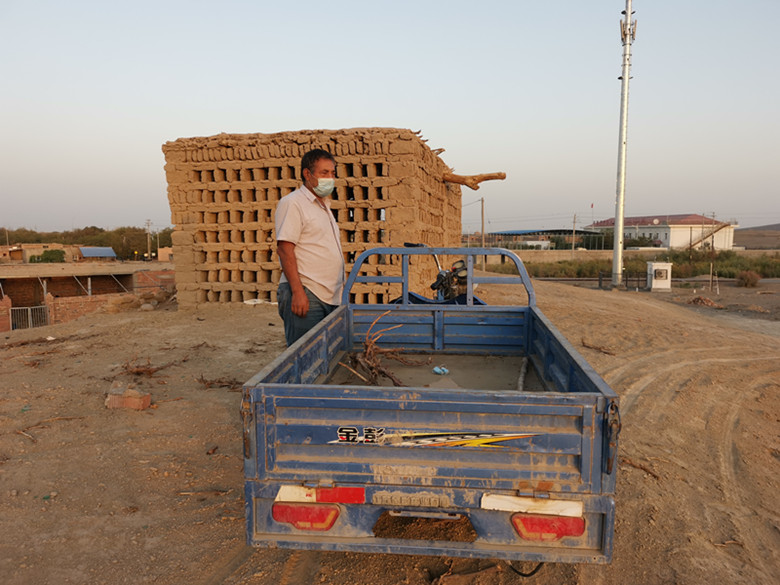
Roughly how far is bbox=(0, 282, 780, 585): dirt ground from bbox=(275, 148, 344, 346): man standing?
4.11ft

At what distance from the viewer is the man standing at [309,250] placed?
3.59 metres

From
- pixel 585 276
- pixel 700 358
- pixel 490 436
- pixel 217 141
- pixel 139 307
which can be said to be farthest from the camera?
pixel 585 276

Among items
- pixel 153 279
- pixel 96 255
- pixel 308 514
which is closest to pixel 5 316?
pixel 153 279

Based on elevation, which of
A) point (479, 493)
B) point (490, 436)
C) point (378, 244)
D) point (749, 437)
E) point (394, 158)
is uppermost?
point (394, 158)

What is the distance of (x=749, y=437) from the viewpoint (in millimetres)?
4551

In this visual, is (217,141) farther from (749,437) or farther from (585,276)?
(585,276)

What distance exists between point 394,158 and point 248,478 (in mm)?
7153

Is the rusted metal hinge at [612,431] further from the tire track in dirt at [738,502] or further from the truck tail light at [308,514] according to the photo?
the tire track in dirt at [738,502]

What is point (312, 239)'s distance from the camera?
372 cm

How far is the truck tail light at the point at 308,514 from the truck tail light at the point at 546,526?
715 millimetres

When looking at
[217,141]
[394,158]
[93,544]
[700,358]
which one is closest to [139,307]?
[217,141]

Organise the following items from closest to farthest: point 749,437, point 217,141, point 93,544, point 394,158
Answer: point 93,544
point 749,437
point 394,158
point 217,141

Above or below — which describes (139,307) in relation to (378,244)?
below

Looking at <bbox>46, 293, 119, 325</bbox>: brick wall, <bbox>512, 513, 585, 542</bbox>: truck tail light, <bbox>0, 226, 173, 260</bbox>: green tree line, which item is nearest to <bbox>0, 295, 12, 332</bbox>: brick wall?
<bbox>46, 293, 119, 325</bbox>: brick wall
